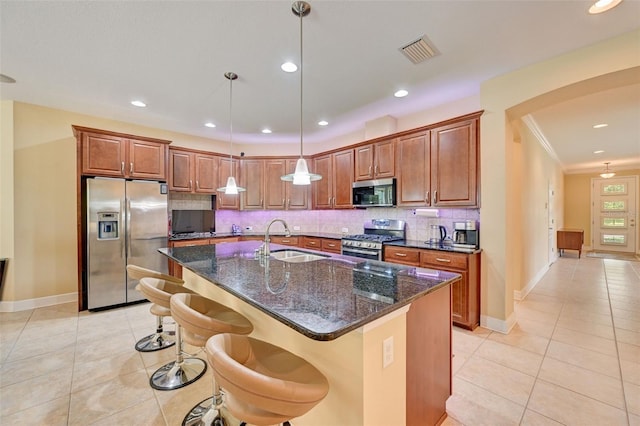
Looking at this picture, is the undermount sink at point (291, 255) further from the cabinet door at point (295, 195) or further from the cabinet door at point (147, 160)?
the cabinet door at point (147, 160)

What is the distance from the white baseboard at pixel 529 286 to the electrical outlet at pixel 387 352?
12.4 feet

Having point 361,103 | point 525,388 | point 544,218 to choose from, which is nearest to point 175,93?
point 361,103

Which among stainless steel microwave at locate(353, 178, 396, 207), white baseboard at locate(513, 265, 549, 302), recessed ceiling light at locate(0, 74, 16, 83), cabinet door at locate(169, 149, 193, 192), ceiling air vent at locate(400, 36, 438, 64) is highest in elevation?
recessed ceiling light at locate(0, 74, 16, 83)

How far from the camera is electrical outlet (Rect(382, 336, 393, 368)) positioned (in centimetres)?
121

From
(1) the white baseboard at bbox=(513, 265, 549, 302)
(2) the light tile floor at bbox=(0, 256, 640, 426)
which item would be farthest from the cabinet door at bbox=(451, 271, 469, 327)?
(1) the white baseboard at bbox=(513, 265, 549, 302)

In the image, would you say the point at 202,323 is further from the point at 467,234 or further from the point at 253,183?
the point at 253,183

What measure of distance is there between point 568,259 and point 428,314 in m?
8.38

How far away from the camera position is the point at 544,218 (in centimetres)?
566

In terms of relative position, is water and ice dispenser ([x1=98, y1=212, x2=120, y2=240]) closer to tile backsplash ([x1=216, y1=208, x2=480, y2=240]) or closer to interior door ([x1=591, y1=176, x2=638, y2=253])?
tile backsplash ([x1=216, y1=208, x2=480, y2=240])

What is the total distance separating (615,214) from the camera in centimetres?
831

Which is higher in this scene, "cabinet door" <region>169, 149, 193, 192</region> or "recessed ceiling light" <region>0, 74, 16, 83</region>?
"recessed ceiling light" <region>0, 74, 16, 83</region>

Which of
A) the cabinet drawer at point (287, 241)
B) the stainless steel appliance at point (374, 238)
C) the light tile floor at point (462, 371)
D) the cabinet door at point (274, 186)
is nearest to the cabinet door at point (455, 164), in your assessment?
the stainless steel appliance at point (374, 238)

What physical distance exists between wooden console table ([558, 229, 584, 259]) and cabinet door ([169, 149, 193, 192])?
966cm

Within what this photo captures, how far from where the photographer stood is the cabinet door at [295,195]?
17.4ft
